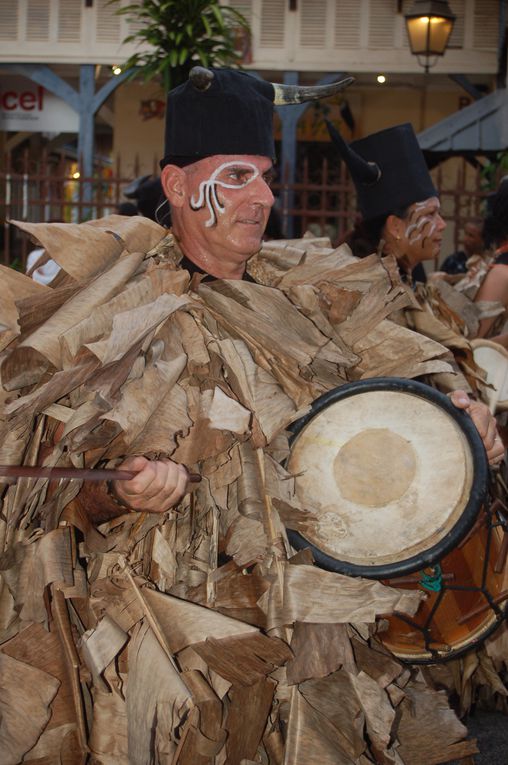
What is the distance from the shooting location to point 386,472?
2725mm

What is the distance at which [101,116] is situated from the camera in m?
18.1

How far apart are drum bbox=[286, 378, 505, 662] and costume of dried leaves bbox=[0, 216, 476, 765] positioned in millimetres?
87

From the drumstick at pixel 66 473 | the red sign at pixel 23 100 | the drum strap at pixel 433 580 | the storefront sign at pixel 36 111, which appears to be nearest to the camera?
the drumstick at pixel 66 473

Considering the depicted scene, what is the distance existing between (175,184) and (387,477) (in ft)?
3.43

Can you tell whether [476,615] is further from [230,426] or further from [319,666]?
[230,426]

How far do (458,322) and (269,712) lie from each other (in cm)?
211

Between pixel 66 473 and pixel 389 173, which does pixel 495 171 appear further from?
pixel 66 473

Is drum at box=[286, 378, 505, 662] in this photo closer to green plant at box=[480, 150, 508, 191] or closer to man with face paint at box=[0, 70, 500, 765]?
man with face paint at box=[0, 70, 500, 765]

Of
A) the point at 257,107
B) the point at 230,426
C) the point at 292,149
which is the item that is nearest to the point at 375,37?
the point at 292,149

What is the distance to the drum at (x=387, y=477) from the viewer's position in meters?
2.65

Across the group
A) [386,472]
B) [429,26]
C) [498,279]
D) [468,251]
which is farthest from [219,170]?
[429,26]

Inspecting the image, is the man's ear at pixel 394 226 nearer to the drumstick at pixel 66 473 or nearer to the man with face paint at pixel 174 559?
the man with face paint at pixel 174 559

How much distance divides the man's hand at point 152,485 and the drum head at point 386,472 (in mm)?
378

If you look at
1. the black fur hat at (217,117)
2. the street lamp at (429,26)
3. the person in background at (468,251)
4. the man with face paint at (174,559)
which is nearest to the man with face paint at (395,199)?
the black fur hat at (217,117)
